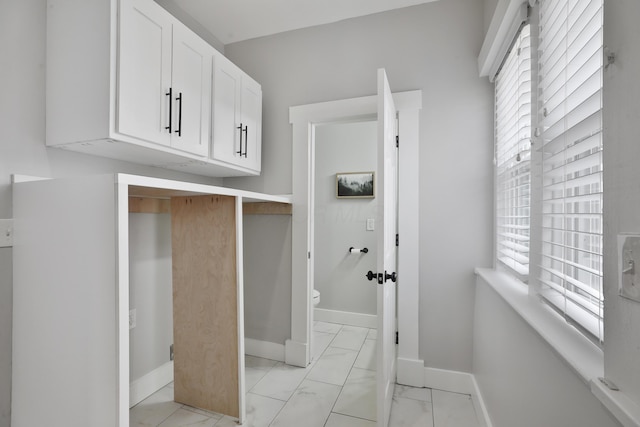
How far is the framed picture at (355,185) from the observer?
314 cm

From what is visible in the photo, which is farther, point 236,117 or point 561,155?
point 236,117

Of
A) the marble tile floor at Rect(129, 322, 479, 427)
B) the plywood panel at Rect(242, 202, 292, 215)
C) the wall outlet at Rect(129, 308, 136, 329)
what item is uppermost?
the plywood panel at Rect(242, 202, 292, 215)

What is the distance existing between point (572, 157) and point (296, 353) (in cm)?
209

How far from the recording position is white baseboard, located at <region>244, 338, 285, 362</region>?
7.75 feet

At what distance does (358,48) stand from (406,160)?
918 mm

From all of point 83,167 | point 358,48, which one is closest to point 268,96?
point 358,48

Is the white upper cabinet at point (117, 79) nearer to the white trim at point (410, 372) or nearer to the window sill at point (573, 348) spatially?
the window sill at point (573, 348)

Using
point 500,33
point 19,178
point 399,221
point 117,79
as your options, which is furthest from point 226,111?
point 500,33

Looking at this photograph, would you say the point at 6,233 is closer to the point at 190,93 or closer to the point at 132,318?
the point at 132,318

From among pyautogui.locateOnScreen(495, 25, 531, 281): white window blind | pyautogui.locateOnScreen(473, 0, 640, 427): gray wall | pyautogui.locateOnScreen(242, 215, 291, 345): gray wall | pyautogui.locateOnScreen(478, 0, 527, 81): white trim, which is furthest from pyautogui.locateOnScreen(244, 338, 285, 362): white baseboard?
pyautogui.locateOnScreen(478, 0, 527, 81): white trim

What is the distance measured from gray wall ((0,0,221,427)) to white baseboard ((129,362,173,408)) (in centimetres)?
63

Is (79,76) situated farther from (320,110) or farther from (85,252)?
(320,110)

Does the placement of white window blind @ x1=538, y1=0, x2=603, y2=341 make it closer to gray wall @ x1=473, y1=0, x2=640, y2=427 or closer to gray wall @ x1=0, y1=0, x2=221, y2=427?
gray wall @ x1=473, y1=0, x2=640, y2=427

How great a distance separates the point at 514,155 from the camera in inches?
60.0
